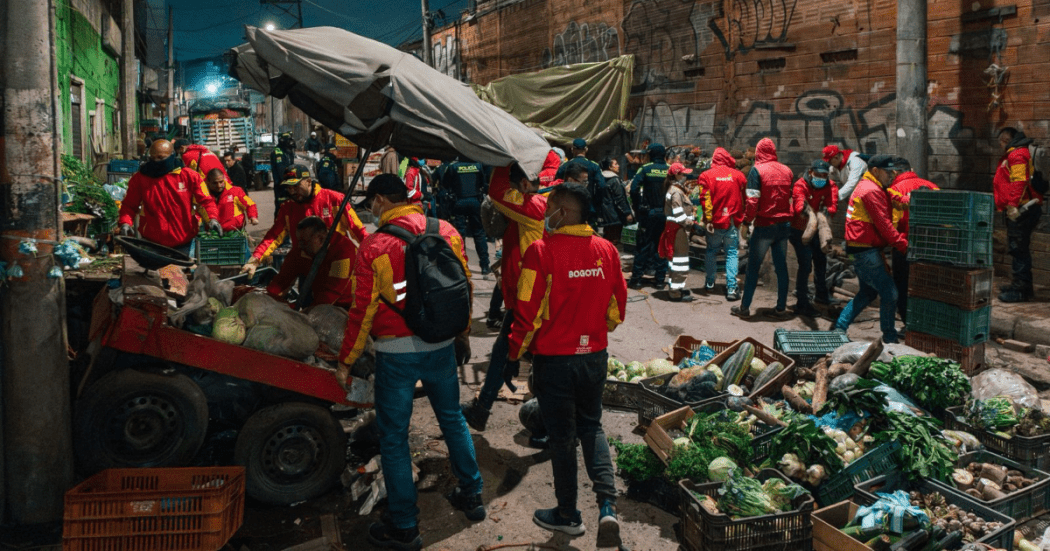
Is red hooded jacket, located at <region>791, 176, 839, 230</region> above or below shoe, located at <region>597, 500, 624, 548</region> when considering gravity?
above

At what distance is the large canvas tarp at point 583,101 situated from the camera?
19.7 m

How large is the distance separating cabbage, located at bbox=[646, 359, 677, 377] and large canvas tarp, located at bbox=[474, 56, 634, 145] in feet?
43.2

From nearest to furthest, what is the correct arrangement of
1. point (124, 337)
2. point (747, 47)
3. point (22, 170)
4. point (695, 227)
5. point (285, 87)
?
point (22, 170) → point (124, 337) → point (285, 87) → point (695, 227) → point (747, 47)

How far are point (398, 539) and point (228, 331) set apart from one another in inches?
68.3

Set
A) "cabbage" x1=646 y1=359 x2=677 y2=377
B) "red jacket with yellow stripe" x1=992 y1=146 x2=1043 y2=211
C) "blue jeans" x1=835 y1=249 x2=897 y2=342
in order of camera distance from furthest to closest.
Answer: "red jacket with yellow stripe" x1=992 y1=146 x2=1043 y2=211, "blue jeans" x1=835 y1=249 x2=897 y2=342, "cabbage" x1=646 y1=359 x2=677 y2=377

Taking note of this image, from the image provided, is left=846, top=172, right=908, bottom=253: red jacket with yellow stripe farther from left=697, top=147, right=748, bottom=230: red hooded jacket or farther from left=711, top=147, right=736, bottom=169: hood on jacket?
left=711, top=147, right=736, bottom=169: hood on jacket

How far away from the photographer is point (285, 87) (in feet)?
19.2

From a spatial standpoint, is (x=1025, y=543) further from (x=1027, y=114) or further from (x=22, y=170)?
(x=1027, y=114)

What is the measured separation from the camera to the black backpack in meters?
4.56

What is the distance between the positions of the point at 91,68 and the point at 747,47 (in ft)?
50.5

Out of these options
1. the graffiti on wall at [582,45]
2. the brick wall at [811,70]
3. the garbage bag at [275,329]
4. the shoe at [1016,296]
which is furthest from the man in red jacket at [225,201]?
the graffiti on wall at [582,45]

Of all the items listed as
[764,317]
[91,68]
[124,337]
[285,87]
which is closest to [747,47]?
[764,317]

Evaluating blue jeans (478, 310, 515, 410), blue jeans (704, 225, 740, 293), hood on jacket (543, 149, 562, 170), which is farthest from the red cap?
blue jeans (478, 310, 515, 410)

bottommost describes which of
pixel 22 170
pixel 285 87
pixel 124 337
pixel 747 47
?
pixel 124 337
